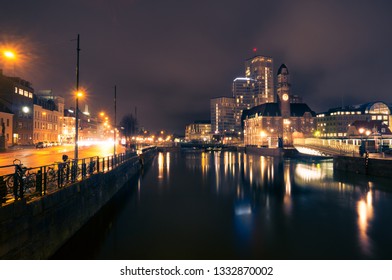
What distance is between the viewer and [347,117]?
6334 inches

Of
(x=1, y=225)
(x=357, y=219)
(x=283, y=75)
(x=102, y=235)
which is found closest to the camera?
(x=1, y=225)

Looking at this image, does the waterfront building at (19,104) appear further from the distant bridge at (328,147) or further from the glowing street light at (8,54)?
the distant bridge at (328,147)

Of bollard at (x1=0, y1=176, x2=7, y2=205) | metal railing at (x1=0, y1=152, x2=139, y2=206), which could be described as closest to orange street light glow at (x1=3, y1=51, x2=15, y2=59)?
metal railing at (x1=0, y1=152, x2=139, y2=206)

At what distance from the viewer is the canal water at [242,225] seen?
14.7 metres

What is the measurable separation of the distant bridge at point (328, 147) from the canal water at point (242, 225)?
14.3 m

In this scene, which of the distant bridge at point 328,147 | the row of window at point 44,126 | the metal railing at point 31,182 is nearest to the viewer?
the metal railing at point 31,182

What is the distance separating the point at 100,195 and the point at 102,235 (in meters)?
5.99

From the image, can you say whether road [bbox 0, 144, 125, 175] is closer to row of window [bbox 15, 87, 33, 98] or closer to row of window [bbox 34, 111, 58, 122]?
row of window [bbox 15, 87, 33, 98]

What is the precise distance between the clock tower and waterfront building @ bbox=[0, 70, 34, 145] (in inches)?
4106

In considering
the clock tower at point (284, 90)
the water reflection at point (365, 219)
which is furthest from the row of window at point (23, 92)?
the clock tower at point (284, 90)

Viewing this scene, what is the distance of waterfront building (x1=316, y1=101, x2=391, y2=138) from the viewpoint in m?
150

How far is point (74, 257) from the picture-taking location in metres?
13.5
